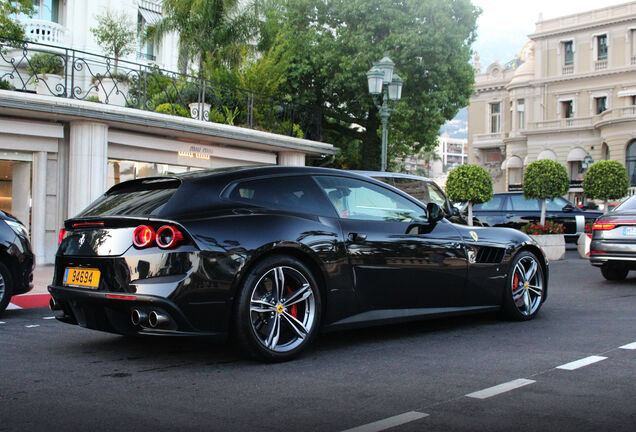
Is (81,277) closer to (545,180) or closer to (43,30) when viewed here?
(545,180)

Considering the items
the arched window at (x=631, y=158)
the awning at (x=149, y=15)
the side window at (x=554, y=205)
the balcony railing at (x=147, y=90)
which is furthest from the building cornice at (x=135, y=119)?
the arched window at (x=631, y=158)

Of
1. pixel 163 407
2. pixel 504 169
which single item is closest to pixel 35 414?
pixel 163 407

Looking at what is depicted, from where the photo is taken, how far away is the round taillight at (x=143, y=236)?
463 cm

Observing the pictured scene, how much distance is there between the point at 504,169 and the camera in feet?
199

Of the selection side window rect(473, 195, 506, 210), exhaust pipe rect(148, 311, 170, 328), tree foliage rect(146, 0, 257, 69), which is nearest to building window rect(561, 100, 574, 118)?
side window rect(473, 195, 506, 210)

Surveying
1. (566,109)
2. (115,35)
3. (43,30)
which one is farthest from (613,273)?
(566,109)

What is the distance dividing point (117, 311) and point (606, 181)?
18.9 metres

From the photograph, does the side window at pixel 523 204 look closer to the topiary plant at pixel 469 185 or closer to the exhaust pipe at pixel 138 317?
the topiary plant at pixel 469 185

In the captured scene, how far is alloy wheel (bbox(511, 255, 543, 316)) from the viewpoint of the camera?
694cm

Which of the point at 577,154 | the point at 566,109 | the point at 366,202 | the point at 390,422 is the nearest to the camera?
the point at 390,422

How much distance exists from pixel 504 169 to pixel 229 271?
58609 millimetres

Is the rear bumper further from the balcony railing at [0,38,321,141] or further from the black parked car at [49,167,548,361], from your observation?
the balcony railing at [0,38,321,141]

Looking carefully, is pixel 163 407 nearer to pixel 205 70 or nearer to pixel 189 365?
pixel 189 365

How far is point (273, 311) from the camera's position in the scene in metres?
4.94
